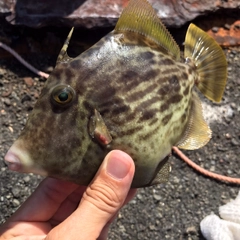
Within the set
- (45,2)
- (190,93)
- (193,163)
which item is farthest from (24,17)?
(190,93)

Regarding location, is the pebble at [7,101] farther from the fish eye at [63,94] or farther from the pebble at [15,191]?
the fish eye at [63,94]

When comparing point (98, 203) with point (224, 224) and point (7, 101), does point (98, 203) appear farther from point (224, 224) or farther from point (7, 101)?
point (7, 101)

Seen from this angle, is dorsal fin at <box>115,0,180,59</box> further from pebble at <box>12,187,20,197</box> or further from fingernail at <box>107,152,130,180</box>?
pebble at <box>12,187,20,197</box>

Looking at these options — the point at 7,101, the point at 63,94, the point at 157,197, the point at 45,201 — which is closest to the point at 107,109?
the point at 63,94

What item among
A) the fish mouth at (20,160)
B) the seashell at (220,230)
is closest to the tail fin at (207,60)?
the fish mouth at (20,160)

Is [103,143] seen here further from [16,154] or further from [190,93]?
[190,93]
